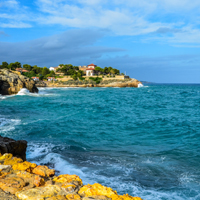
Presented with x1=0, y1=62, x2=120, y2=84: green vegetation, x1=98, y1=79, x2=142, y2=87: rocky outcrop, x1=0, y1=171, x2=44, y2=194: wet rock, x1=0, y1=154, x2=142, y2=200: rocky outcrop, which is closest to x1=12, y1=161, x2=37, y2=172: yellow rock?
x1=0, y1=154, x2=142, y2=200: rocky outcrop

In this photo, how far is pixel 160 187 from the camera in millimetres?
6746

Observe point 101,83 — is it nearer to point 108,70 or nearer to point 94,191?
point 108,70

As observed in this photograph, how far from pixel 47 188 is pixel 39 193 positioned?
210mm

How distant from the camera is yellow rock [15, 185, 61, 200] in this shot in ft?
11.5

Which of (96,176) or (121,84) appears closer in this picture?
(96,176)

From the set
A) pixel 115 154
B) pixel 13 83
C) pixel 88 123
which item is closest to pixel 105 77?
→ pixel 13 83

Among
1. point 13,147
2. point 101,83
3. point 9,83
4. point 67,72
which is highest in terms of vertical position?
point 67,72

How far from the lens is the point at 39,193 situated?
364 cm

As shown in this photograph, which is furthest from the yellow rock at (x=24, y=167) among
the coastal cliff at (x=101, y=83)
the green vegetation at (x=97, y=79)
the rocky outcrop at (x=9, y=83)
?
the green vegetation at (x=97, y=79)

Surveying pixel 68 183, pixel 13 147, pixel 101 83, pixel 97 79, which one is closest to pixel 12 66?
pixel 97 79

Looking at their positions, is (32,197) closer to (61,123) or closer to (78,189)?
(78,189)

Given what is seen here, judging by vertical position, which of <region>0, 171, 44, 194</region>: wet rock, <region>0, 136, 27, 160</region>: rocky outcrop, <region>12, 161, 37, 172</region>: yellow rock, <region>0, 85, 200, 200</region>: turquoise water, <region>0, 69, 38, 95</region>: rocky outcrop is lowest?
<region>0, 85, 200, 200</region>: turquoise water

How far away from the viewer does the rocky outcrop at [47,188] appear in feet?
11.9

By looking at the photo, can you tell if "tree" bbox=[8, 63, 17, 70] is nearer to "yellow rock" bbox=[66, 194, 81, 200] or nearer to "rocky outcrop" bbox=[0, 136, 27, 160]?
"rocky outcrop" bbox=[0, 136, 27, 160]
